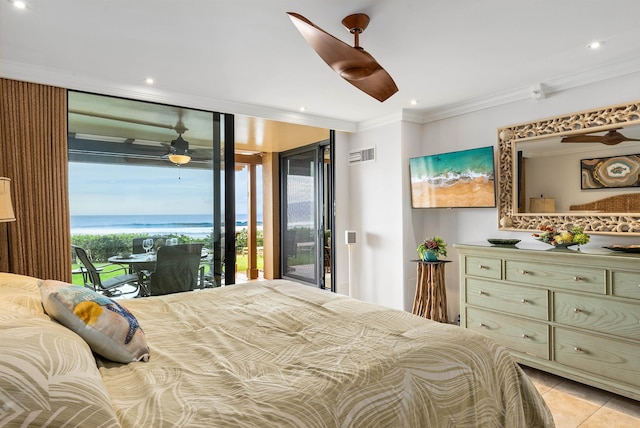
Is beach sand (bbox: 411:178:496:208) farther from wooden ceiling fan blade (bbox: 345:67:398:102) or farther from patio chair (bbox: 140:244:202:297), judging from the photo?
patio chair (bbox: 140:244:202:297)

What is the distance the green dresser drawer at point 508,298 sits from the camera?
2.89 meters

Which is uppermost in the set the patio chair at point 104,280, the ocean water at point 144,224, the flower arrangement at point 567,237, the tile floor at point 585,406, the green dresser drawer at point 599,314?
the ocean water at point 144,224

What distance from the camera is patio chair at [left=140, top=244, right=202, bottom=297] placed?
3.61 metres

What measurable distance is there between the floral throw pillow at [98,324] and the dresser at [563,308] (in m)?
2.78

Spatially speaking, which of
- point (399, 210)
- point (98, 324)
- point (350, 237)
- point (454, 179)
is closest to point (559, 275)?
point (454, 179)

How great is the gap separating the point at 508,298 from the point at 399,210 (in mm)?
1616

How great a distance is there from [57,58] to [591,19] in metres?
3.62

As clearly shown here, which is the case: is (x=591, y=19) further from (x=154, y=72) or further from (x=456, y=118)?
(x=154, y=72)

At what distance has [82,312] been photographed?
136 centimetres

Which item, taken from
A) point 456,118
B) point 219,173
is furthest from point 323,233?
A: point 456,118

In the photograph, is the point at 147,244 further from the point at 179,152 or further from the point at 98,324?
the point at 98,324

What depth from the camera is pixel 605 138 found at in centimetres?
301

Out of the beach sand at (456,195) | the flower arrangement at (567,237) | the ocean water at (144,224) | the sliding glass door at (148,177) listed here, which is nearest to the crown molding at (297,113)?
the sliding glass door at (148,177)

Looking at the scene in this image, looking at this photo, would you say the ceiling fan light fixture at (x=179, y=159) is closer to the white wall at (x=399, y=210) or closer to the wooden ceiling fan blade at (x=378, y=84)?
the white wall at (x=399, y=210)
